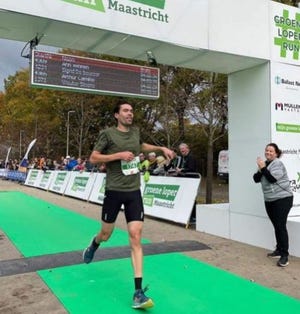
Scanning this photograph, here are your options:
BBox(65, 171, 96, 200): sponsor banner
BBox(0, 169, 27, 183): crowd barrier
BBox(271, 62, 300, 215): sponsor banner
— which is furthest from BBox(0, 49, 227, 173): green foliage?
BBox(0, 169, 27, 183): crowd barrier

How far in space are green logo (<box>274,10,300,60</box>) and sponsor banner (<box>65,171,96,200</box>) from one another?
31.4 feet

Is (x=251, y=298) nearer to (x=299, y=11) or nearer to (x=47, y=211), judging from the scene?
(x=299, y=11)

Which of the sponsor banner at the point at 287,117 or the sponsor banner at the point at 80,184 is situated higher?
the sponsor banner at the point at 287,117

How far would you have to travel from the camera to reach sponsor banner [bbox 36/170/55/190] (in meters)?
21.6

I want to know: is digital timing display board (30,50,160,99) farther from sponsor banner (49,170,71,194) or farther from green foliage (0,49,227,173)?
sponsor banner (49,170,71,194)

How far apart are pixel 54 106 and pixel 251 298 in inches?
1576

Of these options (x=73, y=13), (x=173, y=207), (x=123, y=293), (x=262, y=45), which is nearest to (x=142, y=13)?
(x=73, y=13)

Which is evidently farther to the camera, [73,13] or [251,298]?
[73,13]

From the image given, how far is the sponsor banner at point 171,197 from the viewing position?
10022 mm

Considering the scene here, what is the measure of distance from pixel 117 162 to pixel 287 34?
5.18 meters

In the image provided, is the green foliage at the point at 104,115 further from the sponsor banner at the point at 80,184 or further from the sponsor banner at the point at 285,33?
the sponsor banner at the point at 285,33

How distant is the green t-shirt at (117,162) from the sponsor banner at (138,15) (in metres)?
2.37

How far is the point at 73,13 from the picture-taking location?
6203 mm

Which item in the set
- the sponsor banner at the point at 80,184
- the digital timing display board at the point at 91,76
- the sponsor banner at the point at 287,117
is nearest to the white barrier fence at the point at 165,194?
the sponsor banner at the point at 80,184
